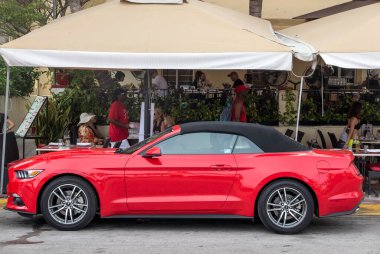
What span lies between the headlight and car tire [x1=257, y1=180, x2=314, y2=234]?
2.83m

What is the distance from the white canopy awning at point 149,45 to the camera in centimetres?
953

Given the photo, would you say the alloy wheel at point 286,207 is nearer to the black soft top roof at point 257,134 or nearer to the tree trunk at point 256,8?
the black soft top roof at point 257,134

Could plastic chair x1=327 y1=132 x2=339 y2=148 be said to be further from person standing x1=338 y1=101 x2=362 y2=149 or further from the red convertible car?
the red convertible car

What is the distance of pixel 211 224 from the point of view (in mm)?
8406

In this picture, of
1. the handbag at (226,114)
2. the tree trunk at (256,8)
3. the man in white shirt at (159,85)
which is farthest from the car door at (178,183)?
the tree trunk at (256,8)

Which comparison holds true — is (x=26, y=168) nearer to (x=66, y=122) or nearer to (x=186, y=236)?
(x=186, y=236)

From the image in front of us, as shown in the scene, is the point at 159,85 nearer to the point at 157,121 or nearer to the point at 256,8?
the point at 157,121

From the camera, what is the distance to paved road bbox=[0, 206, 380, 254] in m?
7.03

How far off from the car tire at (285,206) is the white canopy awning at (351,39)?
292cm

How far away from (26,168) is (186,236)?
2212 mm

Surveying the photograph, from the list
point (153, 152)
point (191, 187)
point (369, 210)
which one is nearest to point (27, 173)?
point (153, 152)

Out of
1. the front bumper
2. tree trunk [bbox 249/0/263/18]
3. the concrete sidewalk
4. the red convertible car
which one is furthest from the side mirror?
tree trunk [bbox 249/0/263/18]

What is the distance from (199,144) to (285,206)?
134cm

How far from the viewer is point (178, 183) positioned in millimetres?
7629
